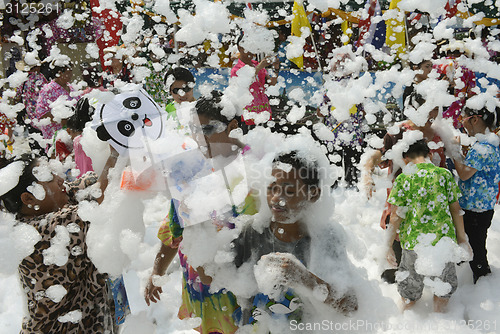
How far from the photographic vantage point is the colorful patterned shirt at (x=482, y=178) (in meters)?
2.40

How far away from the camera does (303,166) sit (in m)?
1.44

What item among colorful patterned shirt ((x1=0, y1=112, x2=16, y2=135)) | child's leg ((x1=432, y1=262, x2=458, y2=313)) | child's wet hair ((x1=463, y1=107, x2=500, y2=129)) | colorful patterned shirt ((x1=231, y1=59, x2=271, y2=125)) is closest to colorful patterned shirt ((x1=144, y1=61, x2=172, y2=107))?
colorful patterned shirt ((x1=231, y1=59, x2=271, y2=125))

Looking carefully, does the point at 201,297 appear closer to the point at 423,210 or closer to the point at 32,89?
the point at 423,210

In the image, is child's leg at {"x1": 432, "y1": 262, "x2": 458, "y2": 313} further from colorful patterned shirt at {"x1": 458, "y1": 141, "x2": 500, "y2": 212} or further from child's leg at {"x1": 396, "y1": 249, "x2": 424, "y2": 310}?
colorful patterned shirt at {"x1": 458, "y1": 141, "x2": 500, "y2": 212}

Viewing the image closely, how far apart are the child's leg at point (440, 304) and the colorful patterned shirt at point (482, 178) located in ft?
2.03

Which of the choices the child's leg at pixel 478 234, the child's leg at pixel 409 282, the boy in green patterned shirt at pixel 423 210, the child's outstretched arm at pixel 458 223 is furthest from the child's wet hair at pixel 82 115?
the child's leg at pixel 478 234

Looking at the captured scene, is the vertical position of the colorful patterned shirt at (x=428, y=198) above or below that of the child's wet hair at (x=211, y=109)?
below

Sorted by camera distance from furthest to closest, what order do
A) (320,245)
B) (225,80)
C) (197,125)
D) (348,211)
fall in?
1. (225,80)
2. (348,211)
3. (197,125)
4. (320,245)

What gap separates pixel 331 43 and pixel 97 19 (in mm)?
3555

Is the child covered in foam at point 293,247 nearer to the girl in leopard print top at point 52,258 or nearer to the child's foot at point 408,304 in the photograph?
the girl in leopard print top at point 52,258

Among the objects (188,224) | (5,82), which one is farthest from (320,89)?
(5,82)

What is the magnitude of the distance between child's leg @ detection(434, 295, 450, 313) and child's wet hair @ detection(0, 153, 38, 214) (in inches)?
91.0

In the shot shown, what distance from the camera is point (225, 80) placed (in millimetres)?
4883

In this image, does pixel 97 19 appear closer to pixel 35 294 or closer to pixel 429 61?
pixel 429 61
